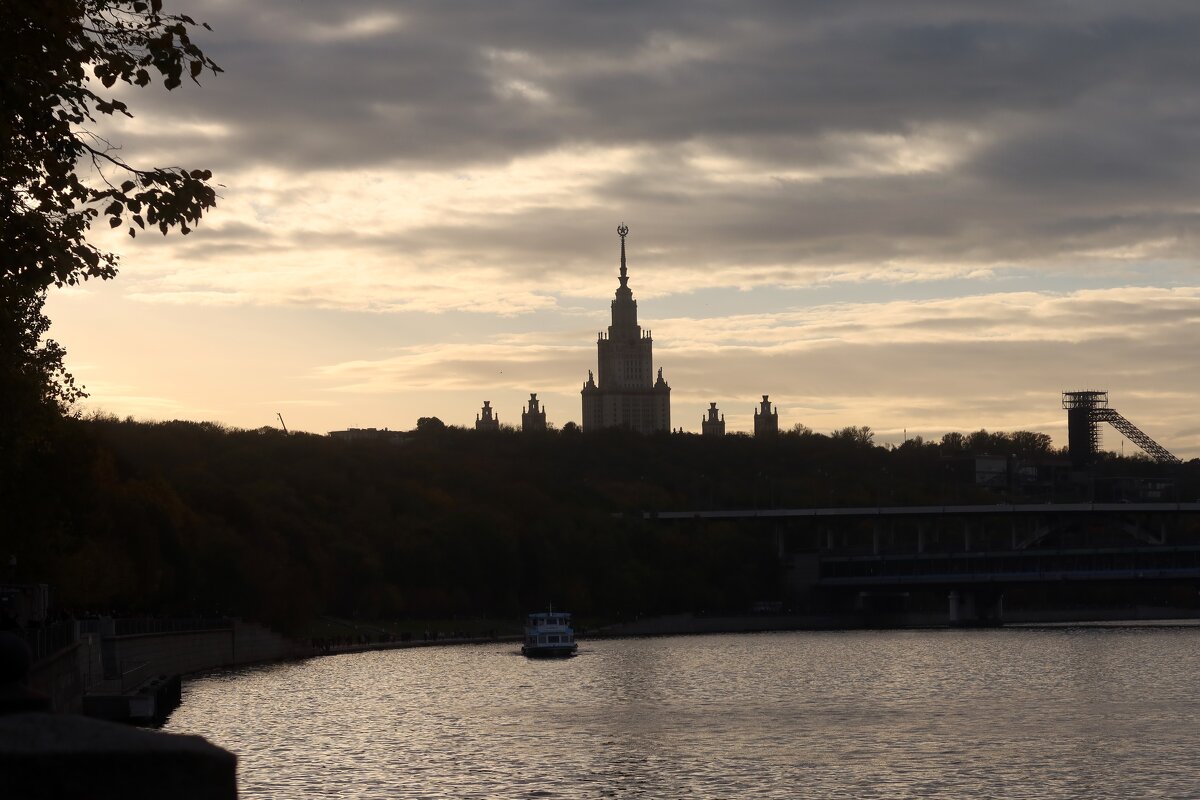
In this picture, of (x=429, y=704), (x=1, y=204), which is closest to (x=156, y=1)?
(x=1, y=204)

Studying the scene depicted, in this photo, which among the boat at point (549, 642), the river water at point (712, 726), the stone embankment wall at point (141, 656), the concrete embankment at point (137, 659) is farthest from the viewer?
the boat at point (549, 642)

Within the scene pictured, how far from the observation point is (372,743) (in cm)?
6575

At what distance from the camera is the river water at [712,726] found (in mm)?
52031

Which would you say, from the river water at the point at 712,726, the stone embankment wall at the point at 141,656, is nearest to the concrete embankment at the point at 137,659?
the stone embankment wall at the point at 141,656

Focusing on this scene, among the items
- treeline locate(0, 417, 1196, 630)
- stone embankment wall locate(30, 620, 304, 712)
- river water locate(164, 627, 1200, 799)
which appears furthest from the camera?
treeline locate(0, 417, 1196, 630)

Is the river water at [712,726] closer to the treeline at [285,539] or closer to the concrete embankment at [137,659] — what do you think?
the concrete embankment at [137,659]

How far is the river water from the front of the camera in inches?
2048

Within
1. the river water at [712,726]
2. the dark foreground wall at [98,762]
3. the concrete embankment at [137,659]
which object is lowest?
the river water at [712,726]

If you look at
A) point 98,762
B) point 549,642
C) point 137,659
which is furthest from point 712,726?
point 98,762

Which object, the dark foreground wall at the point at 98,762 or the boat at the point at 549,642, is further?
the boat at the point at 549,642

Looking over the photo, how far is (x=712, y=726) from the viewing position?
71938mm

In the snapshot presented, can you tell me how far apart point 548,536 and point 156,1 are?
167404 mm

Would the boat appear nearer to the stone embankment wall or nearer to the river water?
the river water

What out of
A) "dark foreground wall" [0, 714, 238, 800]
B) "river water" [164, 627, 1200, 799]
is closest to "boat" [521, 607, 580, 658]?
"river water" [164, 627, 1200, 799]
